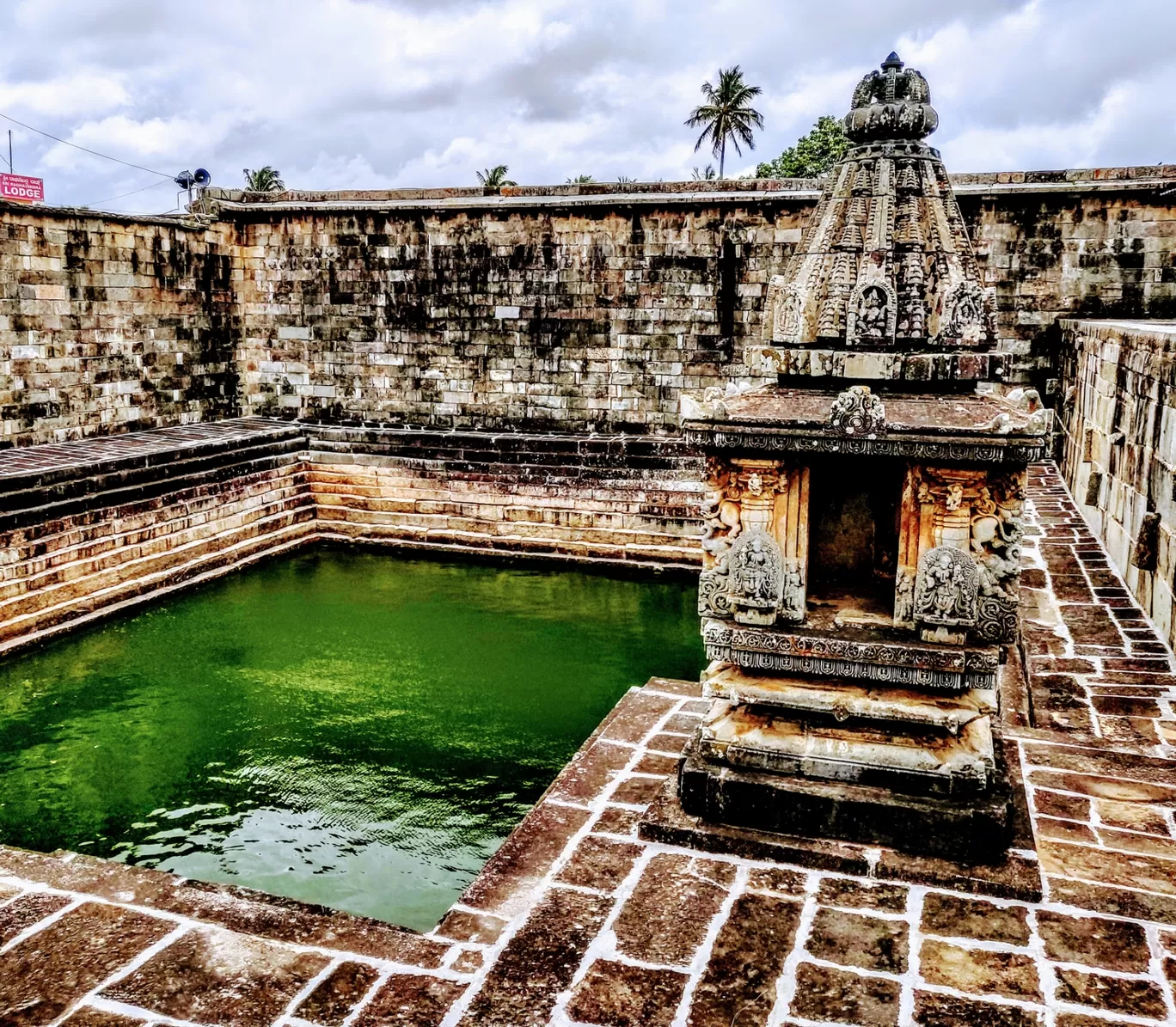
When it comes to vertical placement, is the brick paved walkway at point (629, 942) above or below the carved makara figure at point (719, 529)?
below

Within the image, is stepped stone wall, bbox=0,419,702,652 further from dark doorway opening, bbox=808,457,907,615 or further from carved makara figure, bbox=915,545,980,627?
carved makara figure, bbox=915,545,980,627

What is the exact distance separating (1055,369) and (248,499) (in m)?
9.00

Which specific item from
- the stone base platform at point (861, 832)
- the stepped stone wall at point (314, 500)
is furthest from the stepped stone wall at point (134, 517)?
the stone base platform at point (861, 832)

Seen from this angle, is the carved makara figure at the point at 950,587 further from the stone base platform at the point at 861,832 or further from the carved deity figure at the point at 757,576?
the stone base platform at the point at 861,832

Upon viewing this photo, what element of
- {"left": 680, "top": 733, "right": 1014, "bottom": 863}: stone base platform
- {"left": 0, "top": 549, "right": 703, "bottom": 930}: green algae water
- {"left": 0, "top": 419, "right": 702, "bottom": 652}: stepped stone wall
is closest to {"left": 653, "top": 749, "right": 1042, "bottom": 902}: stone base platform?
{"left": 680, "top": 733, "right": 1014, "bottom": 863}: stone base platform

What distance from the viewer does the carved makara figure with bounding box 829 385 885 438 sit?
320 cm

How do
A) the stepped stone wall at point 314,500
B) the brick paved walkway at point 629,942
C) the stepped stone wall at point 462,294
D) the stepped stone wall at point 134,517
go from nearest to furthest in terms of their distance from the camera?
the brick paved walkway at point 629,942 < the stepped stone wall at point 134,517 < the stepped stone wall at point 314,500 < the stepped stone wall at point 462,294

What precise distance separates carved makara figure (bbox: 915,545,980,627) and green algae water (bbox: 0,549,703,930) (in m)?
2.48

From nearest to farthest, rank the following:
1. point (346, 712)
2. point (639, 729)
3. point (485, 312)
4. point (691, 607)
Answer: point (639, 729), point (346, 712), point (691, 607), point (485, 312)

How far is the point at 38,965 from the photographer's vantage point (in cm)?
294

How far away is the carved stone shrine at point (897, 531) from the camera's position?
326cm

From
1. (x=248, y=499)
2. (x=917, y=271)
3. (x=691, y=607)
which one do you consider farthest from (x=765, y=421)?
(x=248, y=499)

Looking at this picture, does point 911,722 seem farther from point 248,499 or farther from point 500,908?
point 248,499

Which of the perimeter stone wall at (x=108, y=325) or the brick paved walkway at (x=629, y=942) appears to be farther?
the perimeter stone wall at (x=108, y=325)
